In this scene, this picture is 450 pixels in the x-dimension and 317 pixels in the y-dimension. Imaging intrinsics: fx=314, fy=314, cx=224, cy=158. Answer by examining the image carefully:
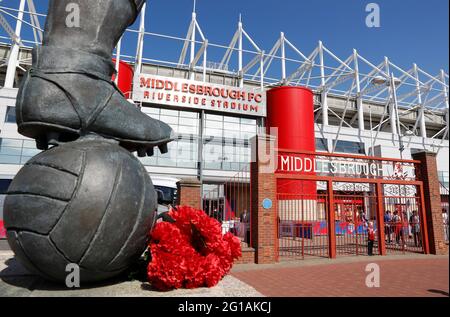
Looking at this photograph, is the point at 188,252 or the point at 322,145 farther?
the point at 322,145

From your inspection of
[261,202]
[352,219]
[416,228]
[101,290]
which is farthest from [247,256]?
[416,228]

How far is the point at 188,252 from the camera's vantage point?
4371 mm

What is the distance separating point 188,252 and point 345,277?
180 inches

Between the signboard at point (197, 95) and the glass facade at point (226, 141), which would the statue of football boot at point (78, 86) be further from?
the glass facade at point (226, 141)

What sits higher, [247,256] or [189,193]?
[189,193]

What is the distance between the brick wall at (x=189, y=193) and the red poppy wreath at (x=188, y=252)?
14.8ft

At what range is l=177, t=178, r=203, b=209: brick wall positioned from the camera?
31.2ft

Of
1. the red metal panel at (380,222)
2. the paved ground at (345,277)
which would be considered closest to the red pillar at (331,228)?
the paved ground at (345,277)

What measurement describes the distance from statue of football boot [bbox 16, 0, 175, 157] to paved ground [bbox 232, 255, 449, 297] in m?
3.86

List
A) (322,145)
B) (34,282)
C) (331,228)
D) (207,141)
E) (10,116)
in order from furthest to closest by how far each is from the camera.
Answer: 1. (322,145)
2. (207,141)
3. (10,116)
4. (331,228)
5. (34,282)

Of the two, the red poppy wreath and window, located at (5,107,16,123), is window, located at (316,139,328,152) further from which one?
the red poppy wreath

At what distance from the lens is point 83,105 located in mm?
4062

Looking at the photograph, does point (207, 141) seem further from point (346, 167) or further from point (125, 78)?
point (346, 167)
